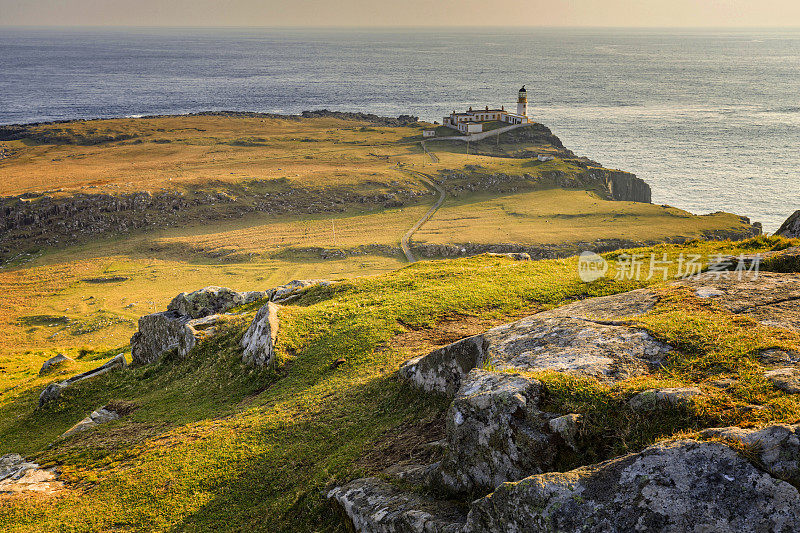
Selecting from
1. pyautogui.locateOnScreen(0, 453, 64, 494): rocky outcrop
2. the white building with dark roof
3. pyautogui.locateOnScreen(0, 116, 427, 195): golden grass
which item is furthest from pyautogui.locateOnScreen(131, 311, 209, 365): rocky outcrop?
the white building with dark roof

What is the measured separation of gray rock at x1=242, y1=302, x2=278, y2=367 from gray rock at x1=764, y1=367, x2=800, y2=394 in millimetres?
14619

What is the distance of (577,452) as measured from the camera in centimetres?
839

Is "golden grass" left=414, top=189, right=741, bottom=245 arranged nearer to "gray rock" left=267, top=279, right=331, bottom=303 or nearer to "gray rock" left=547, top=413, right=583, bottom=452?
"gray rock" left=267, top=279, right=331, bottom=303

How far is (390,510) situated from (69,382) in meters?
20.9

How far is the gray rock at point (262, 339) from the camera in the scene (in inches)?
753

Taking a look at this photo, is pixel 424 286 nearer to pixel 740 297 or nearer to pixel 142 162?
pixel 740 297

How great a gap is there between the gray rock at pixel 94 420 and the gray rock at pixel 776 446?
1942cm

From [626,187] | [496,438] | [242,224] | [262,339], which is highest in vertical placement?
[496,438]

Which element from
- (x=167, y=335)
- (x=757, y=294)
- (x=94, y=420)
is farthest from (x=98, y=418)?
(x=757, y=294)

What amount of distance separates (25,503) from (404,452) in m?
10.4

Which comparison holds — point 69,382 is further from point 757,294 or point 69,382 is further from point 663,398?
point 757,294

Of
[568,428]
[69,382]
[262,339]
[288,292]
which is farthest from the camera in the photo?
[288,292]

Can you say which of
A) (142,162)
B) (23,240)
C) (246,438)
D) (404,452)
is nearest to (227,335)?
(246,438)

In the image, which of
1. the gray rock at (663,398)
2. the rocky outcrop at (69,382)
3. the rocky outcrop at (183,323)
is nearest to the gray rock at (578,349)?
the gray rock at (663,398)
